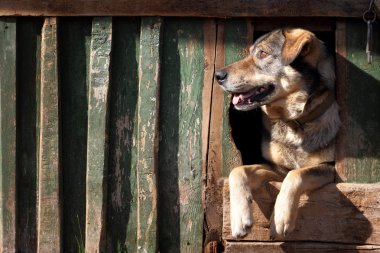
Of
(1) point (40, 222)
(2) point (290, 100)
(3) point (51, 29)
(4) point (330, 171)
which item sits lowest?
(1) point (40, 222)

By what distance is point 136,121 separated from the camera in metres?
6.38

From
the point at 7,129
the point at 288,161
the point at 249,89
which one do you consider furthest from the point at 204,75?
the point at 7,129

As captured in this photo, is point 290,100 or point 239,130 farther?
point 239,130

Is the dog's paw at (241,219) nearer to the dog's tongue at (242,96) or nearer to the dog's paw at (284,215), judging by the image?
the dog's paw at (284,215)

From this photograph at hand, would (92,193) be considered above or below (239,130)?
below

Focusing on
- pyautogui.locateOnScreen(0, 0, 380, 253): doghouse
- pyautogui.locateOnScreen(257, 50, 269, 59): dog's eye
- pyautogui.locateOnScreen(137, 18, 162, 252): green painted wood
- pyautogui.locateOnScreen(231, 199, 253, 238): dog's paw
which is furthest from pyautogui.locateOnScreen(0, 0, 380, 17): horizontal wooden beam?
pyautogui.locateOnScreen(231, 199, 253, 238): dog's paw

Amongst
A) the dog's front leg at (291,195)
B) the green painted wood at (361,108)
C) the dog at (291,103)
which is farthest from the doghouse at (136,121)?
the dog's front leg at (291,195)

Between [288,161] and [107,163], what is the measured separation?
1.26 meters

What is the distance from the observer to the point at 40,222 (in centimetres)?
643

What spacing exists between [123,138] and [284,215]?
4.26ft

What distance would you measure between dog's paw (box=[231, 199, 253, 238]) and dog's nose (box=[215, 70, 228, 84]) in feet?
2.68

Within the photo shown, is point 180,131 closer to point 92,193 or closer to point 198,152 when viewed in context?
point 198,152

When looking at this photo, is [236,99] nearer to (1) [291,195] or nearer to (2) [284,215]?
(1) [291,195]

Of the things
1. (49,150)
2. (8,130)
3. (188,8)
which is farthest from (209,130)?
(8,130)
